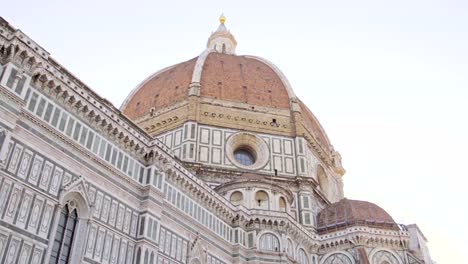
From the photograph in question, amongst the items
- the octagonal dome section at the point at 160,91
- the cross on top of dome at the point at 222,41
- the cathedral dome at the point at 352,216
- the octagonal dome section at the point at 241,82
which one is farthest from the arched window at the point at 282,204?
the cross on top of dome at the point at 222,41

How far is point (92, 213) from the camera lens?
18609mm

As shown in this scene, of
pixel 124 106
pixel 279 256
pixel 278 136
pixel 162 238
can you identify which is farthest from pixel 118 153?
pixel 124 106

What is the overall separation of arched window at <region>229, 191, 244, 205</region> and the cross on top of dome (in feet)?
98.2

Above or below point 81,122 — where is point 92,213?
below

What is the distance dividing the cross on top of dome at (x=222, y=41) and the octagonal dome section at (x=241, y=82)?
10075 mm

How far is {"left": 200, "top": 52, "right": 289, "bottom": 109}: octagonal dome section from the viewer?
41.2 metres

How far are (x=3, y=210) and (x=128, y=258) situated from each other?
20.0 ft

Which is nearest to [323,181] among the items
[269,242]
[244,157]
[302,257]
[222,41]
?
[244,157]

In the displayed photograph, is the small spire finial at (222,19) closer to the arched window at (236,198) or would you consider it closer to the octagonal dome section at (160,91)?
the octagonal dome section at (160,91)

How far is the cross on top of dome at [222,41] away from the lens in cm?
5744

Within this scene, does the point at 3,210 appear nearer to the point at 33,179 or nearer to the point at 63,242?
the point at 33,179

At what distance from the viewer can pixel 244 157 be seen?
38156 millimetres

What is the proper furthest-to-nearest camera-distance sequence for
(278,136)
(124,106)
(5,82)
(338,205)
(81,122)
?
(124,106), (278,136), (338,205), (81,122), (5,82)

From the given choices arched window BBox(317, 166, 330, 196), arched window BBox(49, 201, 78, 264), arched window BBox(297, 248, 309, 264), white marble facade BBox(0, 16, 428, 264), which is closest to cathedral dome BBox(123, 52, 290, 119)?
arched window BBox(317, 166, 330, 196)
